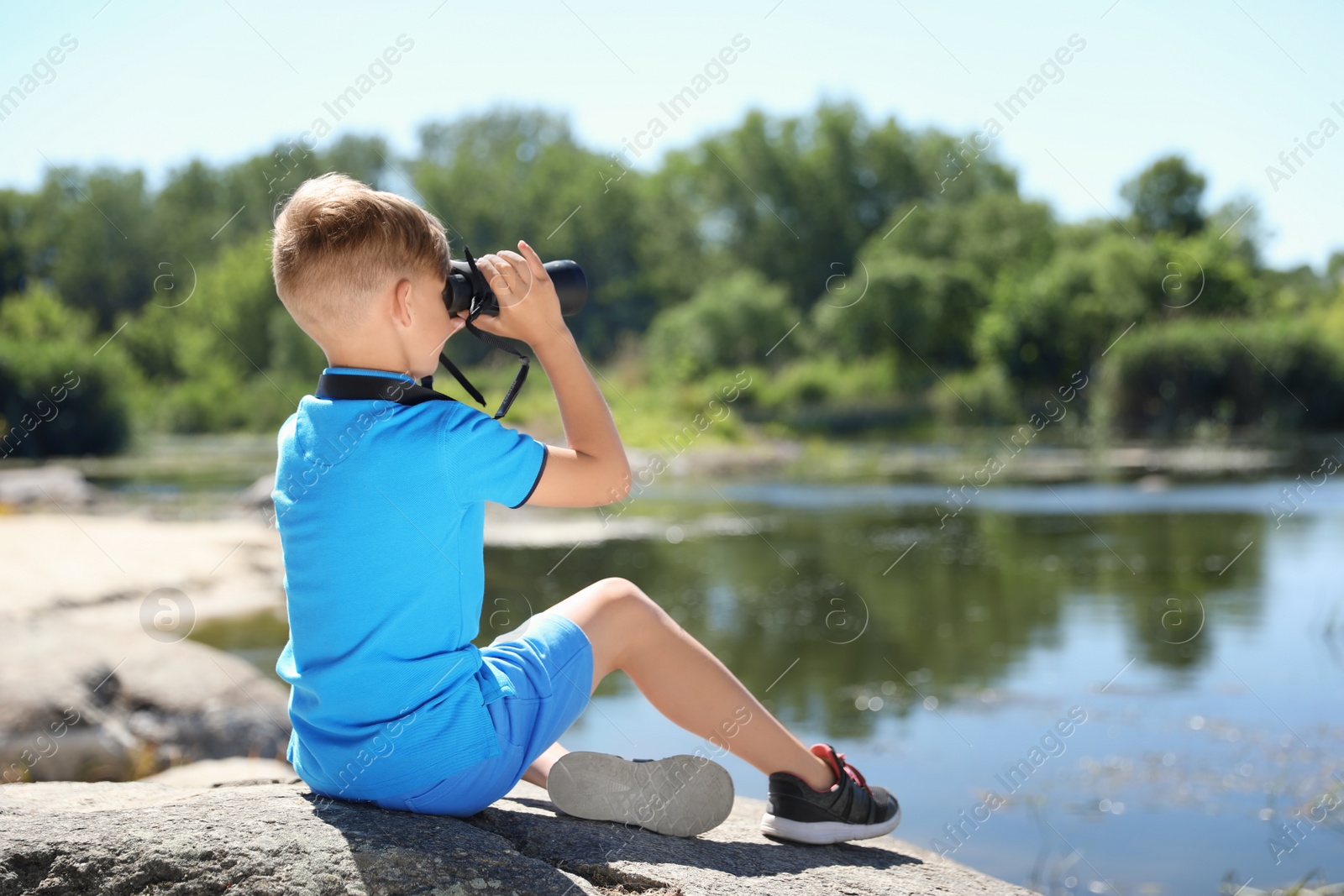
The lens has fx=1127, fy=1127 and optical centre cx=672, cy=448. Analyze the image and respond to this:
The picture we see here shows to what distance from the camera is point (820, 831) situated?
216cm

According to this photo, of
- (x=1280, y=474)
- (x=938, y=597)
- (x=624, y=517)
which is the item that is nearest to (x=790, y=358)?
(x=1280, y=474)

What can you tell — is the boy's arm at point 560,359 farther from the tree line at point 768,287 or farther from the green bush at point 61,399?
the green bush at point 61,399

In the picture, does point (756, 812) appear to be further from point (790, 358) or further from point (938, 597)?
point (790, 358)

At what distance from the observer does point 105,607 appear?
7117 millimetres

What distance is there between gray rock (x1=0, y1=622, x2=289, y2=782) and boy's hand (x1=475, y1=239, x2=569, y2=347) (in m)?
2.85

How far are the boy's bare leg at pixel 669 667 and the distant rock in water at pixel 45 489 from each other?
479 inches

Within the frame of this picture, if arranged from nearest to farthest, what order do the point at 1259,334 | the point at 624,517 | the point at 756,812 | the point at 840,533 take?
the point at 756,812 → the point at 840,533 → the point at 624,517 → the point at 1259,334

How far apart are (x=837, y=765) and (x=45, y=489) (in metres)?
12.8

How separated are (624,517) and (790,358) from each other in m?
22.3

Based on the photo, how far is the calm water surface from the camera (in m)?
3.95

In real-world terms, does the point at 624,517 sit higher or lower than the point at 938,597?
higher

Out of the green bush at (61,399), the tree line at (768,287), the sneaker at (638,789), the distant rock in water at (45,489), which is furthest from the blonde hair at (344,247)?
the green bush at (61,399)

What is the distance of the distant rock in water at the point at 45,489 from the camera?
1237 centimetres

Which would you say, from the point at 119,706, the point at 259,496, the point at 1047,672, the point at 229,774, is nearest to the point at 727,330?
the point at 259,496
